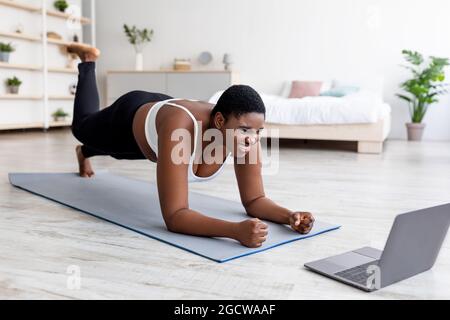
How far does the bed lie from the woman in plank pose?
2612 millimetres

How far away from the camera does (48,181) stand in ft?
8.52

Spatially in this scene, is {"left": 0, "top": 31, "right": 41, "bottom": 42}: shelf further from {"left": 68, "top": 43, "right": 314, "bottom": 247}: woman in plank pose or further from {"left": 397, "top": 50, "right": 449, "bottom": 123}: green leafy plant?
{"left": 397, "top": 50, "right": 449, "bottom": 123}: green leafy plant

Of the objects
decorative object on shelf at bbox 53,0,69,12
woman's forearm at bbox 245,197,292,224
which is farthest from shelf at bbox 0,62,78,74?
woman's forearm at bbox 245,197,292,224

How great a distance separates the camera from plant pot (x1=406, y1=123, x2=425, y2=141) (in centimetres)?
558

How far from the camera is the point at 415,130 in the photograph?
18.4 ft

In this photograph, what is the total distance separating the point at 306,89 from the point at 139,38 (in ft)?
8.58

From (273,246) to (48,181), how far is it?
4.95ft

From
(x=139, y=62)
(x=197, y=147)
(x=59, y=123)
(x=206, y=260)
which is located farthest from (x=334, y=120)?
(x=59, y=123)

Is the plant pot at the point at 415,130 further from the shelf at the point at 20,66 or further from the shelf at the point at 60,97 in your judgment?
the shelf at the point at 20,66

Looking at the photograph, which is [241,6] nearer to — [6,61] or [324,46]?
[324,46]

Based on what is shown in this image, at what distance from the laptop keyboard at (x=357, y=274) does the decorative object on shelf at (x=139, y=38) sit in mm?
5833

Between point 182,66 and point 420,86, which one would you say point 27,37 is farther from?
point 420,86

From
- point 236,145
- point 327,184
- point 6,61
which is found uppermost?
point 6,61
